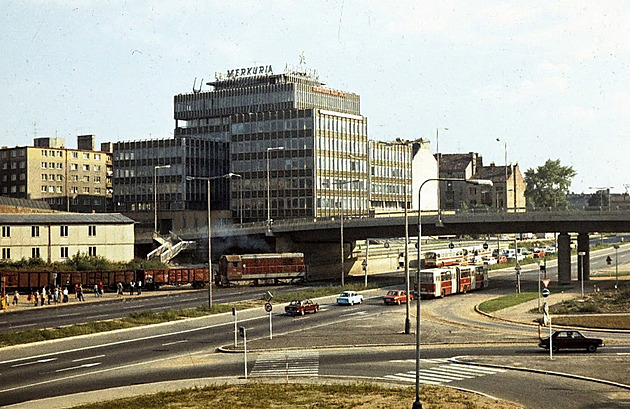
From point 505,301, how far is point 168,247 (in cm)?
5235

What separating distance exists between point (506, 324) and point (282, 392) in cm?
3214

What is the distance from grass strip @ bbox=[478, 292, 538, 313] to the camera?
78.1 meters

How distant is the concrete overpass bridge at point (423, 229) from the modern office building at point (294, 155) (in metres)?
26.4

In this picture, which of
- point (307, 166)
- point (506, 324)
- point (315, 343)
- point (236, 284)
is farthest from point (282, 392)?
point (307, 166)

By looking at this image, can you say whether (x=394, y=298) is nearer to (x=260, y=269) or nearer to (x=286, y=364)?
(x=260, y=269)

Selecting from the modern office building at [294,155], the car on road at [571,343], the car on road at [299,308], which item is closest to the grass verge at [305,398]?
the car on road at [571,343]

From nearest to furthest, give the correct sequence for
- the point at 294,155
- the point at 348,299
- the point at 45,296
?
the point at 348,299 < the point at 45,296 < the point at 294,155

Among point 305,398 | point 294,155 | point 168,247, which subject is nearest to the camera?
point 305,398

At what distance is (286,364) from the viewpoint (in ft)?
153

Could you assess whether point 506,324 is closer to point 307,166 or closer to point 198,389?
point 198,389

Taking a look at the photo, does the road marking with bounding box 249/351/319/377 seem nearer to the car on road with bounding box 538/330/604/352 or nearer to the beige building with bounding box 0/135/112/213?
the car on road with bounding box 538/330/604/352

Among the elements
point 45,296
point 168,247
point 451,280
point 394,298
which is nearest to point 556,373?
point 394,298

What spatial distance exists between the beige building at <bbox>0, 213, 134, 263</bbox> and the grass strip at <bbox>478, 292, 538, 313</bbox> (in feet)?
162

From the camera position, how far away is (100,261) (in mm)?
103125
